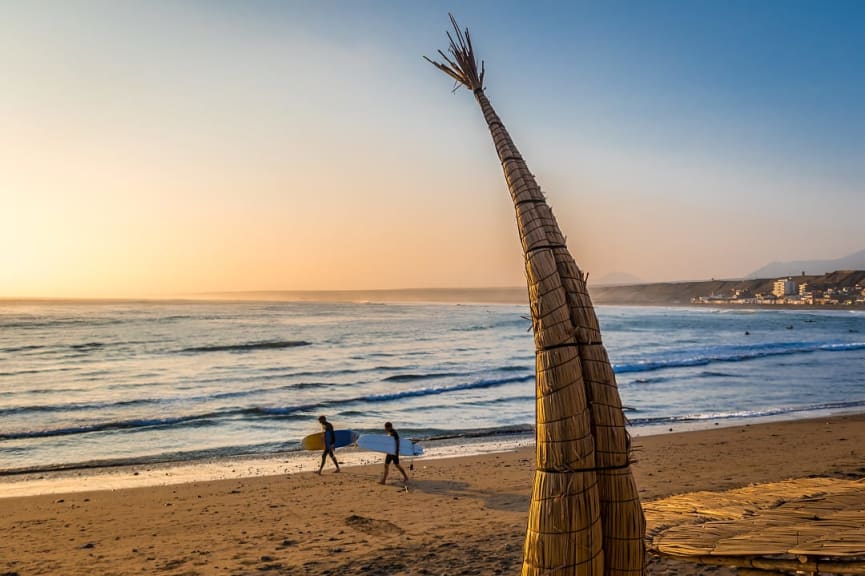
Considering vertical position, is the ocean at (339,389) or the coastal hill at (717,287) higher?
the coastal hill at (717,287)

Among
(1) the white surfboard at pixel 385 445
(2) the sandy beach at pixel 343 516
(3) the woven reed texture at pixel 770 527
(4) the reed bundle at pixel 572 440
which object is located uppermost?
(4) the reed bundle at pixel 572 440

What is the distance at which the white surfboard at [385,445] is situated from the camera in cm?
1256

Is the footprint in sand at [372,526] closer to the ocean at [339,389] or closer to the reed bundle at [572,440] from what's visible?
the ocean at [339,389]

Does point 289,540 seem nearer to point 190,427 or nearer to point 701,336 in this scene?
point 190,427

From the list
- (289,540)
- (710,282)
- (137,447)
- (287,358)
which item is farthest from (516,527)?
(710,282)

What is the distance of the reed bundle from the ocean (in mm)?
464

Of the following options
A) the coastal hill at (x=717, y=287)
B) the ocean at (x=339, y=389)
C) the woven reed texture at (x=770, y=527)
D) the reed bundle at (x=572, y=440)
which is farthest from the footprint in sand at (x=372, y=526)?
the coastal hill at (x=717, y=287)

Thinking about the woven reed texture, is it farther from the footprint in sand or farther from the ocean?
the footprint in sand

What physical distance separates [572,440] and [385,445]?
10149 mm

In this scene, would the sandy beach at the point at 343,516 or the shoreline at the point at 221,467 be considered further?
the shoreline at the point at 221,467

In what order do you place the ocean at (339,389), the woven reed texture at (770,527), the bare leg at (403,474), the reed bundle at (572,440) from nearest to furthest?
the reed bundle at (572,440)
the woven reed texture at (770,527)
the bare leg at (403,474)
the ocean at (339,389)

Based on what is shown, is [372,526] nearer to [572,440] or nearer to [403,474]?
[403,474]

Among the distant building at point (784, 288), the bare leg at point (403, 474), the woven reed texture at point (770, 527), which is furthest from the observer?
the distant building at point (784, 288)

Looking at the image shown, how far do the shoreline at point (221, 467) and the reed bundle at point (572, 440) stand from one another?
1166cm
